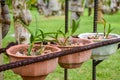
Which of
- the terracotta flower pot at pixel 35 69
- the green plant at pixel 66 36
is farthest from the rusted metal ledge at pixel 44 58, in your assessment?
the green plant at pixel 66 36

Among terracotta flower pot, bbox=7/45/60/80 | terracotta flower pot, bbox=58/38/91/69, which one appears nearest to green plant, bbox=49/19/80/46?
terracotta flower pot, bbox=58/38/91/69

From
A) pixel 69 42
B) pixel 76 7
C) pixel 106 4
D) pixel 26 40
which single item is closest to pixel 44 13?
pixel 106 4

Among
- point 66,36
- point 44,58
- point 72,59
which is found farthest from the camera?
point 66,36

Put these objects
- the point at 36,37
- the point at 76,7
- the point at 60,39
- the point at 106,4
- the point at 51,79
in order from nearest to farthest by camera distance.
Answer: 1. the point at 36,37
2. the point at 60,39
3. the point at 51,79
4. the point at 76,7
5. the point at 106,4

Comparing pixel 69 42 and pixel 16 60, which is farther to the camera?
pixel 69 42

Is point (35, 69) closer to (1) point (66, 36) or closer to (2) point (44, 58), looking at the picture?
(2) point (44, 58)

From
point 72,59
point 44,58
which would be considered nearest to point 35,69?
point 44,58

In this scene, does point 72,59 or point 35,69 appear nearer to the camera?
point 35,69

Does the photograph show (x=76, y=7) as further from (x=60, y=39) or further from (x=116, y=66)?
(x=60, y=39)

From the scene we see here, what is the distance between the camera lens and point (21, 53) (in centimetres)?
148

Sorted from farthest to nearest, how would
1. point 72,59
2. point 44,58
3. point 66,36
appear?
point 66,36 < point 72,59 < point 44,58

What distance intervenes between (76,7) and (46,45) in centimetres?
773

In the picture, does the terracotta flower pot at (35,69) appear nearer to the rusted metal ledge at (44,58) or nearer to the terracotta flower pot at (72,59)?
the rusted metal ledge at (44,58)

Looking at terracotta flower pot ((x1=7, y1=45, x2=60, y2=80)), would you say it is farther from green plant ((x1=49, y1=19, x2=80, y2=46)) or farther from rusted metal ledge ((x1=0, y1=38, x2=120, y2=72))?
green plant ((x1=49, y1=19, x2=80, y2=46))
